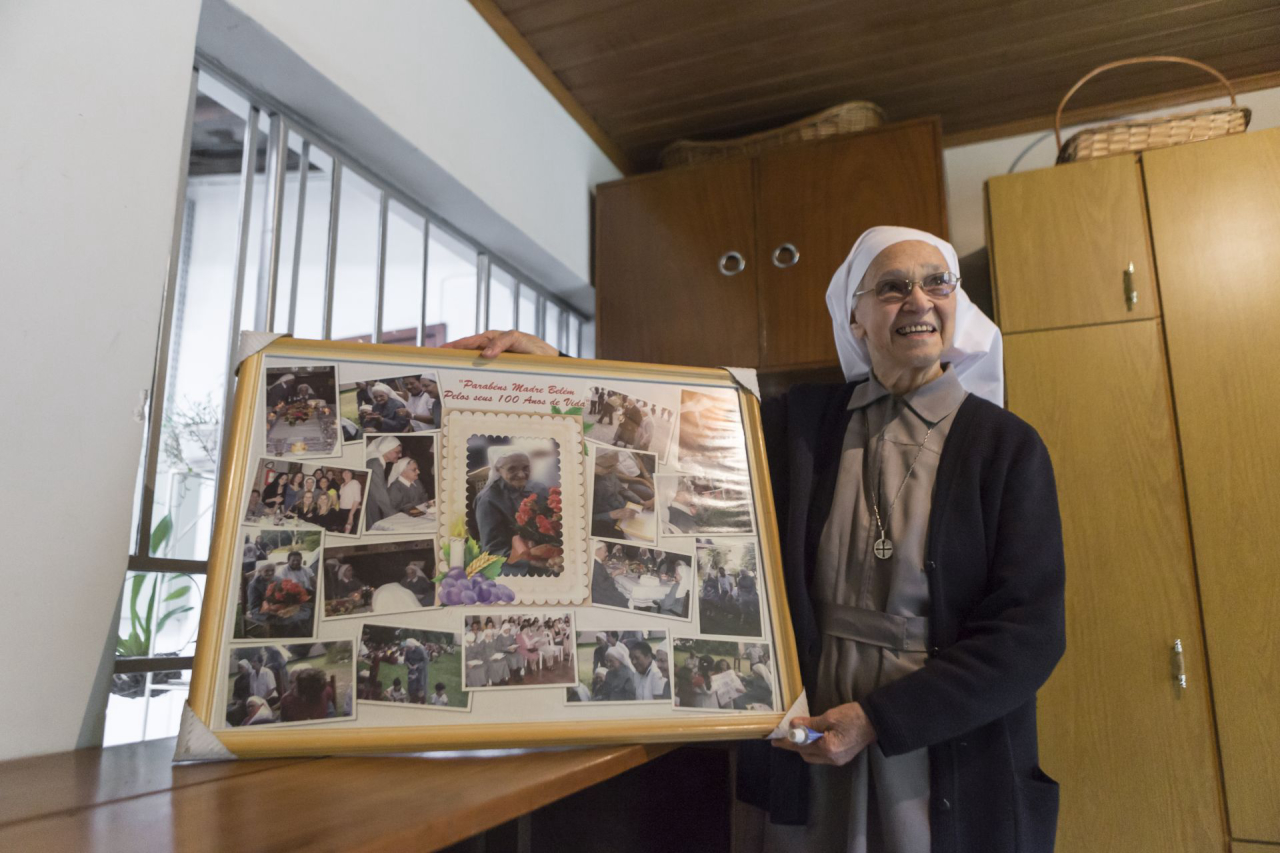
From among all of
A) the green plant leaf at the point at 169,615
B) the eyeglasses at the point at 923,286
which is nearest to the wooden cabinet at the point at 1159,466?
the eyeglasses at the point at 923,286

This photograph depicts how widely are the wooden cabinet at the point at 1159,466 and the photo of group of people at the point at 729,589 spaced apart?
1.33 metres

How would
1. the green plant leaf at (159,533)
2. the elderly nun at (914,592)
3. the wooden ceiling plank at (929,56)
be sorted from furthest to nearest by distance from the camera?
1. the wooden ceiling plank at (929,56)
2. the green plant leaf at (159,533)
3. the elderly nun at (914,592)

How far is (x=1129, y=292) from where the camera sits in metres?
2.31

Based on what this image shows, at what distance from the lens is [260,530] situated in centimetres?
103

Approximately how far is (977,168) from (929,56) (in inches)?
21.5

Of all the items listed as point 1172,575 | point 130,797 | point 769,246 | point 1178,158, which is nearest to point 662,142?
point 769,246

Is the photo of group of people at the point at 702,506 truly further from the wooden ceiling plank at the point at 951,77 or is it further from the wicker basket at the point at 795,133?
the wooden ceiling plank at the point at 951,77

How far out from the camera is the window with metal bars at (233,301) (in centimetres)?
149

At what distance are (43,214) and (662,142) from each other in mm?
2194

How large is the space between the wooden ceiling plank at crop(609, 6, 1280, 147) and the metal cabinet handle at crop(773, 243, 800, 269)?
51 centimetres

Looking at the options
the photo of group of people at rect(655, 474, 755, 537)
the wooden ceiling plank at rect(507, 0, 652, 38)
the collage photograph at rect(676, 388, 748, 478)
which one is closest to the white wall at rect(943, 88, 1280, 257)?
the wooden ceiling plank at rect(507, 0, 652, 38)

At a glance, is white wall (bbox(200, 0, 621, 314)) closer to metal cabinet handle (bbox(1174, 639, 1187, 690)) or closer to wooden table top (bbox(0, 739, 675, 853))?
wooden table top (bbox(0, 739, 675, 853))

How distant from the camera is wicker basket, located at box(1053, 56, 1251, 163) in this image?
2.36 metres

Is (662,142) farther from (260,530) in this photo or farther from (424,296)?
(260,530)
